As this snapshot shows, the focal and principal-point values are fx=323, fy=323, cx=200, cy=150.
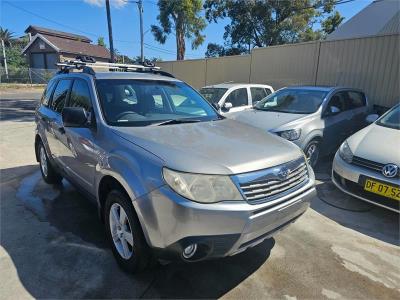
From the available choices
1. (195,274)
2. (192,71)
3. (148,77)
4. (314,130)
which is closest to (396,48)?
(314,130)

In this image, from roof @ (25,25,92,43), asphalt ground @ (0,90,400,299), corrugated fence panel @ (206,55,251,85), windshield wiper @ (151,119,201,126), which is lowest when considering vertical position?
asphalt ground @ (0,90,400,299)

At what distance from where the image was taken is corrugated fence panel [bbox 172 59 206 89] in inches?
635

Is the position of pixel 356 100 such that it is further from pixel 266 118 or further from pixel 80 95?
pixel 80 95

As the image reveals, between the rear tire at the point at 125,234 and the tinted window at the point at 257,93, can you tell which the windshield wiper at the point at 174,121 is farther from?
the tinted window at the point at 257,93

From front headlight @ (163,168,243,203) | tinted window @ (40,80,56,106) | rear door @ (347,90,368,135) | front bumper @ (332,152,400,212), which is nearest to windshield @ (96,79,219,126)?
front headlight @ (163,168,243,203)

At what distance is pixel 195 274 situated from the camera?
9.42 ft

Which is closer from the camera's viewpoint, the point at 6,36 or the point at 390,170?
the point at 390,170

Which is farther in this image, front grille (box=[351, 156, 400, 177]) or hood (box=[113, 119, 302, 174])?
front grille (box=[351, 156, 400, 177])

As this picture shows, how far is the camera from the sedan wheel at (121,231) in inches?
109

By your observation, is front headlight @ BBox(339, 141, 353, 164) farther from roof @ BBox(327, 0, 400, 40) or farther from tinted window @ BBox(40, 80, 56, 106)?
roof @ BBox(327, 0, 400, 40)

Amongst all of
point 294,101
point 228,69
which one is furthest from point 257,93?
point 228,69

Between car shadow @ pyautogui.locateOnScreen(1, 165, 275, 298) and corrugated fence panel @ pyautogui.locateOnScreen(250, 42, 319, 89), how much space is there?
28.2ft

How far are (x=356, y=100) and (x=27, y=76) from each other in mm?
37589

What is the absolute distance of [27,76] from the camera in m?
36.2
